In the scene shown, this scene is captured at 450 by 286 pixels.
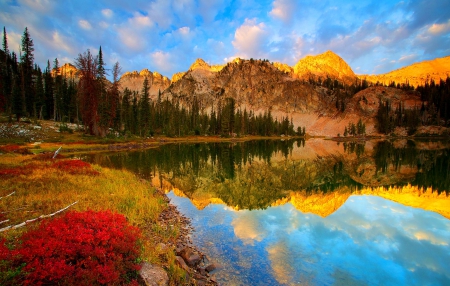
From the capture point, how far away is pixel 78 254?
26.3 feet

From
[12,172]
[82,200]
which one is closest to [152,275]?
[82,200]

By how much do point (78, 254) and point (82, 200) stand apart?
8.59 m

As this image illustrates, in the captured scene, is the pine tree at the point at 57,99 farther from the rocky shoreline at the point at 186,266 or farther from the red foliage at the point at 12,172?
the rocky shoreline at the point at 186,266

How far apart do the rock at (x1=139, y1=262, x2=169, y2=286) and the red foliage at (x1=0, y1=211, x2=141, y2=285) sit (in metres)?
0.36

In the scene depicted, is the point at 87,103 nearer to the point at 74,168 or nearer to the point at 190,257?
the point at 74,168

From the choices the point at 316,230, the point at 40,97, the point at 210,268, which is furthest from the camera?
the point at 40,97

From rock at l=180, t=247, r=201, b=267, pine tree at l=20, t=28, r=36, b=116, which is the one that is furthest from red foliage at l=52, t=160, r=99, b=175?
pine tree at l=20, t=28, r=36, b=116

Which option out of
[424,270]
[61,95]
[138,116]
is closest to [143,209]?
[424,270]

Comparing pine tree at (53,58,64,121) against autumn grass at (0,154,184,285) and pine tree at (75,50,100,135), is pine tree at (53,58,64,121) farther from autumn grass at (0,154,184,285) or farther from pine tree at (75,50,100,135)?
autumn grass at (0,154,184,285)

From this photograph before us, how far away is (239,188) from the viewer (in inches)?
1105

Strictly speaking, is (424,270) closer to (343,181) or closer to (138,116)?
(343,181)

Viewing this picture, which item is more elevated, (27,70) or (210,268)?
(27,70)

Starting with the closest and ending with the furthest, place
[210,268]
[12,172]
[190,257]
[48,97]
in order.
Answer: [210,268]
[190,257]
[12,172]
[48,97]

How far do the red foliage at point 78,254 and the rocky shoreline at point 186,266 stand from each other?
63 centimetres
